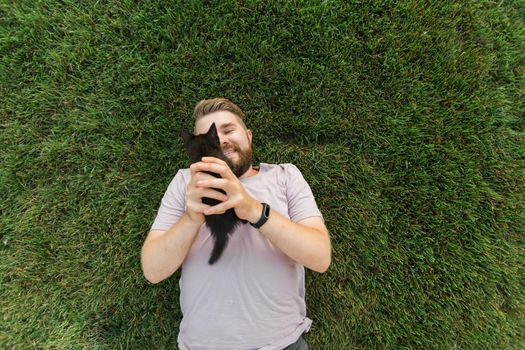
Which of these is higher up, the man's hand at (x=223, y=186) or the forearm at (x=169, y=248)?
the man's hand at (x=223, y=186)

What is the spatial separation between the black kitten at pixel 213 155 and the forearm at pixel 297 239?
15cm

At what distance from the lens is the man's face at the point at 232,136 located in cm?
165

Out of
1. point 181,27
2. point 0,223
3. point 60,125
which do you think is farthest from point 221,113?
point 0,223

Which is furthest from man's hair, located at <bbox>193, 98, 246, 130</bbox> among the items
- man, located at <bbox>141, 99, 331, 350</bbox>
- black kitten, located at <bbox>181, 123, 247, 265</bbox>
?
black kitten, located at <bbox>181, 123, 247, 265</bbox>

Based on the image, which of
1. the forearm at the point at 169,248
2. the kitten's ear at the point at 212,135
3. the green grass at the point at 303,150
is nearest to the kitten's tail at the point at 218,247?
the forearm at the point at 169,248

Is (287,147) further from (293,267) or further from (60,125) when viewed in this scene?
(60,125)

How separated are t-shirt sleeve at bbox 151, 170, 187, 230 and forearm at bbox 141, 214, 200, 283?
7 centimetres

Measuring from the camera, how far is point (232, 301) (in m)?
1.59

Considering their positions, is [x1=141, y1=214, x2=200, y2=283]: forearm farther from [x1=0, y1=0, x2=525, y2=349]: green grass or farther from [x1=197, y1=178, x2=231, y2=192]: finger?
[x1=0, y1=0, x2=525, y2=349]: green grass

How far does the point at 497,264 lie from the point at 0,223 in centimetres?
324

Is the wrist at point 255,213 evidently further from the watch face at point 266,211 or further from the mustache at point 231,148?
the mustache at point 231,148

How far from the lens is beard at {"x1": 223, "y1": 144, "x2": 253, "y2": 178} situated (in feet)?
5.39

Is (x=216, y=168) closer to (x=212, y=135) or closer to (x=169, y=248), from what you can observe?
(x=212, y=135)

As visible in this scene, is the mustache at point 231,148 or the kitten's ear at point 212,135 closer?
the kitten's ear at point 212,135
